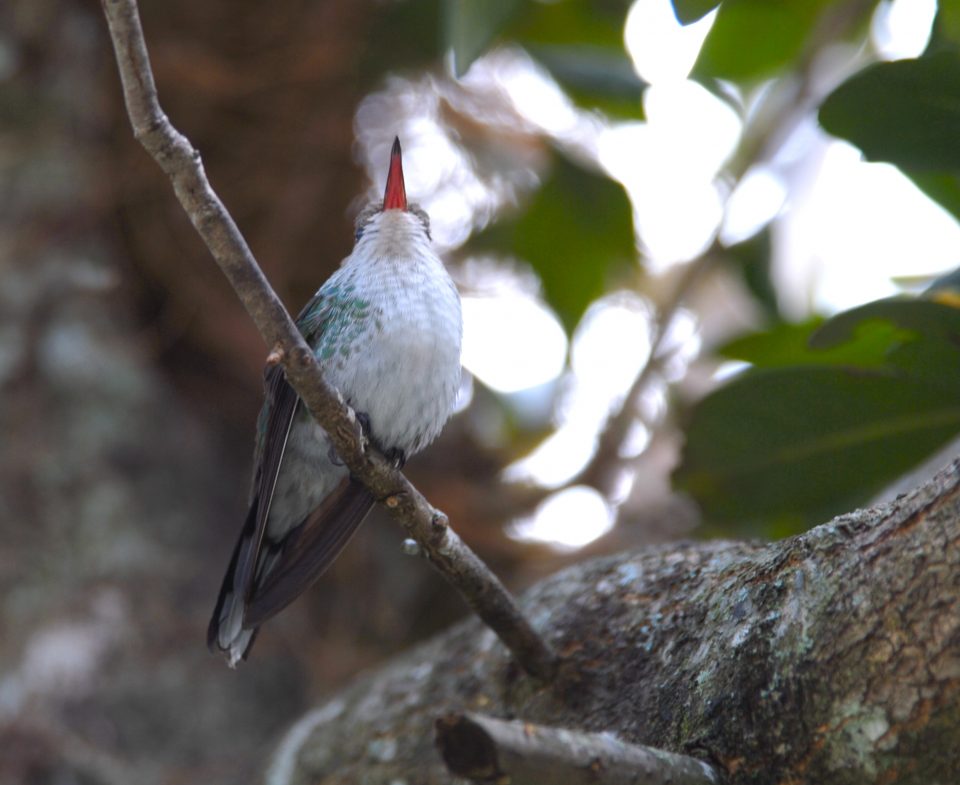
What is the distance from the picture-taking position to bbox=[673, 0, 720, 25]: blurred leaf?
210cm

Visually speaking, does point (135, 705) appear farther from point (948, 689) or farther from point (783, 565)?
point (948, 689)

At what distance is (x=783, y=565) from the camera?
167cm

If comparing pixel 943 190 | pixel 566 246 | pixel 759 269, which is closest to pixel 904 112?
pixel 943 190

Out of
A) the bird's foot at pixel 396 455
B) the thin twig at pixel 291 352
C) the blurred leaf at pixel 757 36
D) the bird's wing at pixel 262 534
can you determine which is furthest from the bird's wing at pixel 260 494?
the blurred leaf at pixel 757 36

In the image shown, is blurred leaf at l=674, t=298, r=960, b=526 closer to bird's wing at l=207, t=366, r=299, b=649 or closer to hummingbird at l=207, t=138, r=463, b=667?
hummingbird at l=207, t=138, r=463, b=667

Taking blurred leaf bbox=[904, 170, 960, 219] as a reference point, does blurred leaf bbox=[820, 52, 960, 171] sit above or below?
above

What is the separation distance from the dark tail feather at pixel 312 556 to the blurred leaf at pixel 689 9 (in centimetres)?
119

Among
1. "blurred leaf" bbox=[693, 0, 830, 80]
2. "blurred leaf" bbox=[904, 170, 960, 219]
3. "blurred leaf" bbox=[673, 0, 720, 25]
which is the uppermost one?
"blurred leaf" bbox=[673, 0, 720, 25]

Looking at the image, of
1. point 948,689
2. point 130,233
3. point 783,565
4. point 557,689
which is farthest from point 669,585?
point 130,233

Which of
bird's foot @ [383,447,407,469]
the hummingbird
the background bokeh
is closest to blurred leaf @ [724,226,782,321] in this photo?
the background bokeh

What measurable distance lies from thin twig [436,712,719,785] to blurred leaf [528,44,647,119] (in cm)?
264

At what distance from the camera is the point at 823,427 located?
2.79m

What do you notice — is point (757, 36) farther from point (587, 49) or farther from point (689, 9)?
point (689, 9)

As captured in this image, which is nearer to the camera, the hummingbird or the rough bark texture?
the rough bark texture
